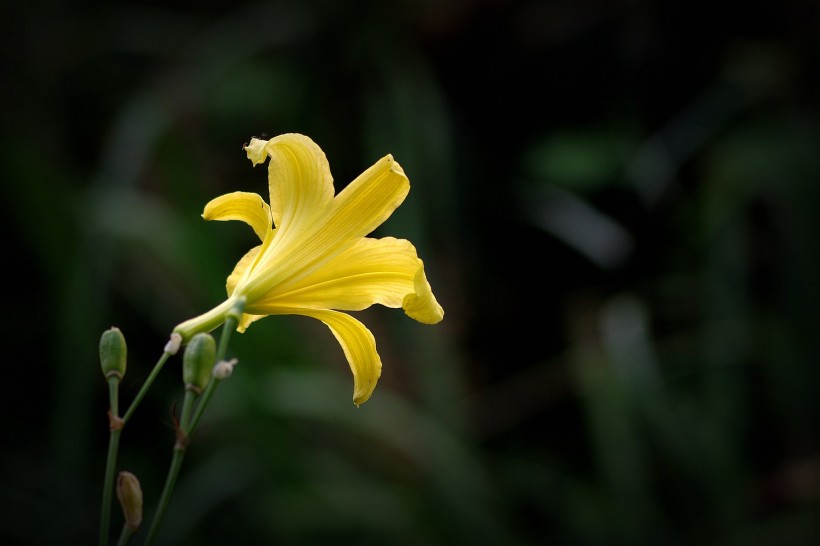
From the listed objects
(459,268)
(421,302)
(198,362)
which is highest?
(459,268)

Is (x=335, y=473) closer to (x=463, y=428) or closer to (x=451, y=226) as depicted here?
(x=463, y=428)

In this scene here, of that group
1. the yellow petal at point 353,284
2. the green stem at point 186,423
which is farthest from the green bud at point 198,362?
the yellow petal at point 353,284

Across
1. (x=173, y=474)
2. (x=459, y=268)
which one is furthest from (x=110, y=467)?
(x=459, y=268)

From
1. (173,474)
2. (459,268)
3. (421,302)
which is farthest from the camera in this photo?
(459,268)

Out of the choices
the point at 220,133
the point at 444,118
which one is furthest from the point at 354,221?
the point at 220,133

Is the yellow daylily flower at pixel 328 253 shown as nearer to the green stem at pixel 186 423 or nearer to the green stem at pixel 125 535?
the green stem at pixel 186 423

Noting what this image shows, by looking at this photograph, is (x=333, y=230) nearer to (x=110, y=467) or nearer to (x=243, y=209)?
(x=243, y=209)
